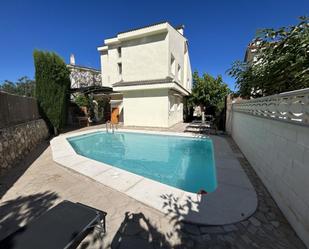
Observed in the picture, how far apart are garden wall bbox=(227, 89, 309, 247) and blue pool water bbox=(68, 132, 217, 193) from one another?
175 centimetres

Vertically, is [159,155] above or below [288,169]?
below

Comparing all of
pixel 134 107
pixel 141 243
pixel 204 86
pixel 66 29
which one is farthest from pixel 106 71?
pixel 141 243

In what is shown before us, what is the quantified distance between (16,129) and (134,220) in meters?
7.58

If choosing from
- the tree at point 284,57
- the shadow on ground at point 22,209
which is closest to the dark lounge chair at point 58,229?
the shadow on ground at point 22,209

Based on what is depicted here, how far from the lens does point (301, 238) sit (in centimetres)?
236

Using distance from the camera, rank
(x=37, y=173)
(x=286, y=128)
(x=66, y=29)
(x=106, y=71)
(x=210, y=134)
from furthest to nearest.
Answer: (x=106, y=71), (x=66, y=29), (x=210, y=134), (x=37, y=173), (x=286, y=128)

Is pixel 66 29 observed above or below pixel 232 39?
above

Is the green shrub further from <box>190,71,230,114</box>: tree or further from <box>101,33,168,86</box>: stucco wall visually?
<box>190,71,230,114</box>: tree

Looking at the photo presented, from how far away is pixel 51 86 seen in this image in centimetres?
1084

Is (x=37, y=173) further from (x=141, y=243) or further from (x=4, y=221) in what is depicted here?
(x=141, y=243)

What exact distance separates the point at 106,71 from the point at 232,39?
16.3 metres

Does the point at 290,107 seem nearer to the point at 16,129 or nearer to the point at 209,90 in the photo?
the point at 16,129

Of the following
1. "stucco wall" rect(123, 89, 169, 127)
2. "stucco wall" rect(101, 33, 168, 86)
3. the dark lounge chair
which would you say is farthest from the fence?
"stucco wall" rect(101, 33, 168, 86)

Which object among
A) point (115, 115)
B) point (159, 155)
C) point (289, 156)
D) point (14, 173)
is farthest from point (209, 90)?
point (14, 173)
